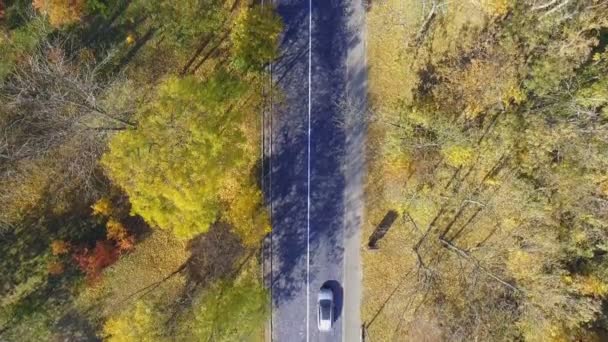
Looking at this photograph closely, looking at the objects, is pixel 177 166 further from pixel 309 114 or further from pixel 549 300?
pixel 549 300

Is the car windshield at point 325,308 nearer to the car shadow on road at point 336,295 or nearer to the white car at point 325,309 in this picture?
the white car at point 325,309

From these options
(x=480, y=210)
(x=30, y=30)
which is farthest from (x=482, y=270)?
(x=30, y=30)

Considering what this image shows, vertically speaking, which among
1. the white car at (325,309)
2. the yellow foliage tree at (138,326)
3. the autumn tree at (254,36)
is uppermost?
the autumn tree at (254,36)

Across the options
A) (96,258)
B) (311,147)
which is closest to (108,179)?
(96,258)

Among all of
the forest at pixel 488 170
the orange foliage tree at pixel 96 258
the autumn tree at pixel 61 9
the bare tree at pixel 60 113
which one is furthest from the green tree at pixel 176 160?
the forest at pixel 488 170

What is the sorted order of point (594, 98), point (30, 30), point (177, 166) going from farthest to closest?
point (30, 30)
point (594, 98)
point (177, 166)

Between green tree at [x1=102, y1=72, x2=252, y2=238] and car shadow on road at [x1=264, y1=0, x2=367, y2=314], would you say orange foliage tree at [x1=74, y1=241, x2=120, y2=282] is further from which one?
car shadow on road at [x1=264, y1=0, x2=367, y2=314]
